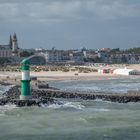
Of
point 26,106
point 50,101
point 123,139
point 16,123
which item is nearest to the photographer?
point 123,139

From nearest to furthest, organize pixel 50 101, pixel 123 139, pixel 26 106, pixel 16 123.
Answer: pixel 123 139 → pixel 16 123 → pixel 26 106 → pixel 50 101

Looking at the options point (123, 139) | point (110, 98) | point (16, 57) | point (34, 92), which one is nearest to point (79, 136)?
point (123, 139)

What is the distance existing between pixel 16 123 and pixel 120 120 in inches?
218

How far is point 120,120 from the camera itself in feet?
91.9

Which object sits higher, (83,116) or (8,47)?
(8,47)

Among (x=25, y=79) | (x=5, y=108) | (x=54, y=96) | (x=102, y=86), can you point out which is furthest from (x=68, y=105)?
(x=102, y=86)

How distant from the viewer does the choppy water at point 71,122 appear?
23.5 metres

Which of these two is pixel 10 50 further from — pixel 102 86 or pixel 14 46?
pixel 102 86

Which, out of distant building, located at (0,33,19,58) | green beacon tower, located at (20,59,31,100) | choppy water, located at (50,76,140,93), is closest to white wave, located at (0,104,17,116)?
green beacon tower, located at (20,59,31,100)

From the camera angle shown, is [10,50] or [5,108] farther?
[10,50]

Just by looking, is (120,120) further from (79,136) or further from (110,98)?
(110,98)

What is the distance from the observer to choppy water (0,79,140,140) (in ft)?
77.2

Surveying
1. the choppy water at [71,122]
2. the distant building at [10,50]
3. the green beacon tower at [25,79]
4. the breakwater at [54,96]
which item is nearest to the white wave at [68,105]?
the choppy water at [71,122]

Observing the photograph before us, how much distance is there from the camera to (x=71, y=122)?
27.4 metres
